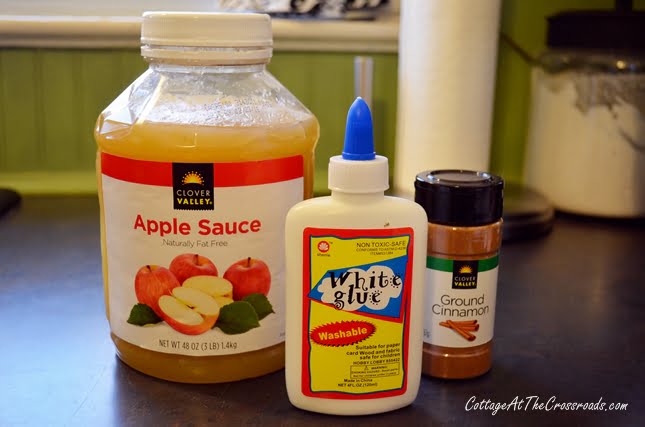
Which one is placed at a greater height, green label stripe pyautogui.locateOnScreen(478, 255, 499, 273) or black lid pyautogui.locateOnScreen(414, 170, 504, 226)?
black lid pyautogui.locateOnScreen(414, 170, 504, 226)

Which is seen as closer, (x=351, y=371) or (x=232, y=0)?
(x=351, y=371)

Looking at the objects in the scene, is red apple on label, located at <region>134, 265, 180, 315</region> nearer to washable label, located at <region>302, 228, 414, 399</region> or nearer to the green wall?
washable label, located at <region>302, 228, 414, 399</region>

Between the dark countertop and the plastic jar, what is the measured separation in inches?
5.4

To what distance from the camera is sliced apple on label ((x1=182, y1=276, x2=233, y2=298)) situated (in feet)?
2.03

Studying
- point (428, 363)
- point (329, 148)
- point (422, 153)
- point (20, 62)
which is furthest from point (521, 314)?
point (20, 62)

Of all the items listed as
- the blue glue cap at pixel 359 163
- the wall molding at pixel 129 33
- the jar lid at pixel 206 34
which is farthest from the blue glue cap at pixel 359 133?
the wall molding at pixel 129 33

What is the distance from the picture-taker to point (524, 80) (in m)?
1.28

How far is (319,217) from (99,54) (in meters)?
0.76

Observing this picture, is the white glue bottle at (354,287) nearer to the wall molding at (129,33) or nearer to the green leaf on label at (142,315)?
the green leaf on label at (142,315)

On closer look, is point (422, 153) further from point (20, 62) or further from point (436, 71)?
point (20, 62)

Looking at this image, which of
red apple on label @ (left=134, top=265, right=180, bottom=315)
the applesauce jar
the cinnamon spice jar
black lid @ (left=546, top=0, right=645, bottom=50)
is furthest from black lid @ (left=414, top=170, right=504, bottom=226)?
black lid @ (left=546, top=0, right=645, bottom=50)

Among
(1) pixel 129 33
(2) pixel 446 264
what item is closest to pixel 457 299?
(2) pixel 446 264

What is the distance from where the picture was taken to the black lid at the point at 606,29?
1097 millimetres

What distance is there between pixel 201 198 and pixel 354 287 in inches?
5.3
